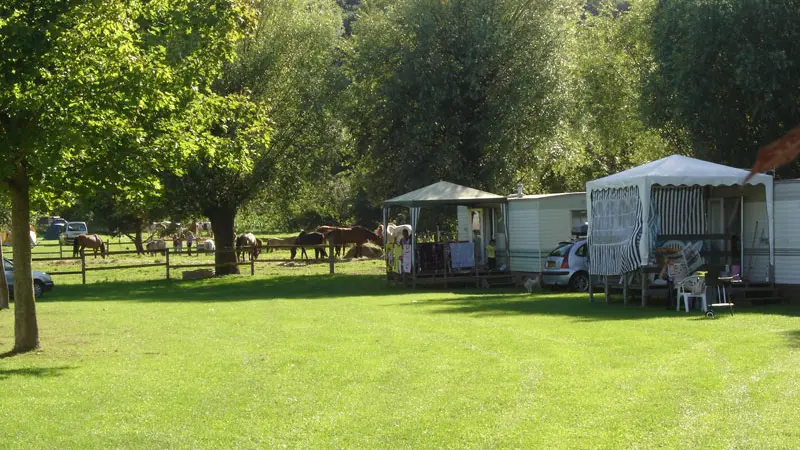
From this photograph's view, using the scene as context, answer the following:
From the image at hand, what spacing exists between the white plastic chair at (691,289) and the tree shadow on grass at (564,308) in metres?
0.25

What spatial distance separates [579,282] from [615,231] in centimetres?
449

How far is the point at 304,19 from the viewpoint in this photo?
115ft

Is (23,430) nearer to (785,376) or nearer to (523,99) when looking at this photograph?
(785,376)

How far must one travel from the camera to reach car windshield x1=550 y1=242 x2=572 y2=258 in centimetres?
2597

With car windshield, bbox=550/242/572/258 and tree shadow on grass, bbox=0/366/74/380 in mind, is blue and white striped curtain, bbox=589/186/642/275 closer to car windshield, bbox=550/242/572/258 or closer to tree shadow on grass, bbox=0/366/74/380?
car windshield, bbox=550/242/572/258

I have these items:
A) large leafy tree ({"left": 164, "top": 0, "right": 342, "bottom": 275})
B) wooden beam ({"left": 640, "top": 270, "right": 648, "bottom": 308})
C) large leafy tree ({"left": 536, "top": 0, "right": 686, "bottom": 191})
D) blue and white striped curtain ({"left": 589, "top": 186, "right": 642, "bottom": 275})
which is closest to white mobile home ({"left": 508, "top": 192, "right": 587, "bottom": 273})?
blue and white striped curtain ({"left": 589, "top": 186, "right": 642, "bottom": 275})

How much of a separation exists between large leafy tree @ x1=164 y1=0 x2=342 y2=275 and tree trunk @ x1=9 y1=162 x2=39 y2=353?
55.3 ft

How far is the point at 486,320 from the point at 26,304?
26.2 feet

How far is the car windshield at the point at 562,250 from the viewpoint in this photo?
25969mm

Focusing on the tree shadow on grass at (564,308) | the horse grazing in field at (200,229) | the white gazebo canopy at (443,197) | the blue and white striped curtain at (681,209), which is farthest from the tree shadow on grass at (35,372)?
the horse grazing in field at (200,229)

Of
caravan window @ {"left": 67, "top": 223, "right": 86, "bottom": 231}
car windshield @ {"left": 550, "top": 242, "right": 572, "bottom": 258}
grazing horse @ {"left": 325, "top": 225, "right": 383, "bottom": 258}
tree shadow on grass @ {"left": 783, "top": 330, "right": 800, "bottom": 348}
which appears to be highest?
caravan window @ {"left": 67, "top": 223, "right": 86, "bottom": 231}

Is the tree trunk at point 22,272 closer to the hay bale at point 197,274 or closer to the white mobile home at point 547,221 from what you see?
the white mobile home at point 547,221

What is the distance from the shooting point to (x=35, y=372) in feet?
40.8

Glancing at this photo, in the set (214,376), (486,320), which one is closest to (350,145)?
(486,320)
